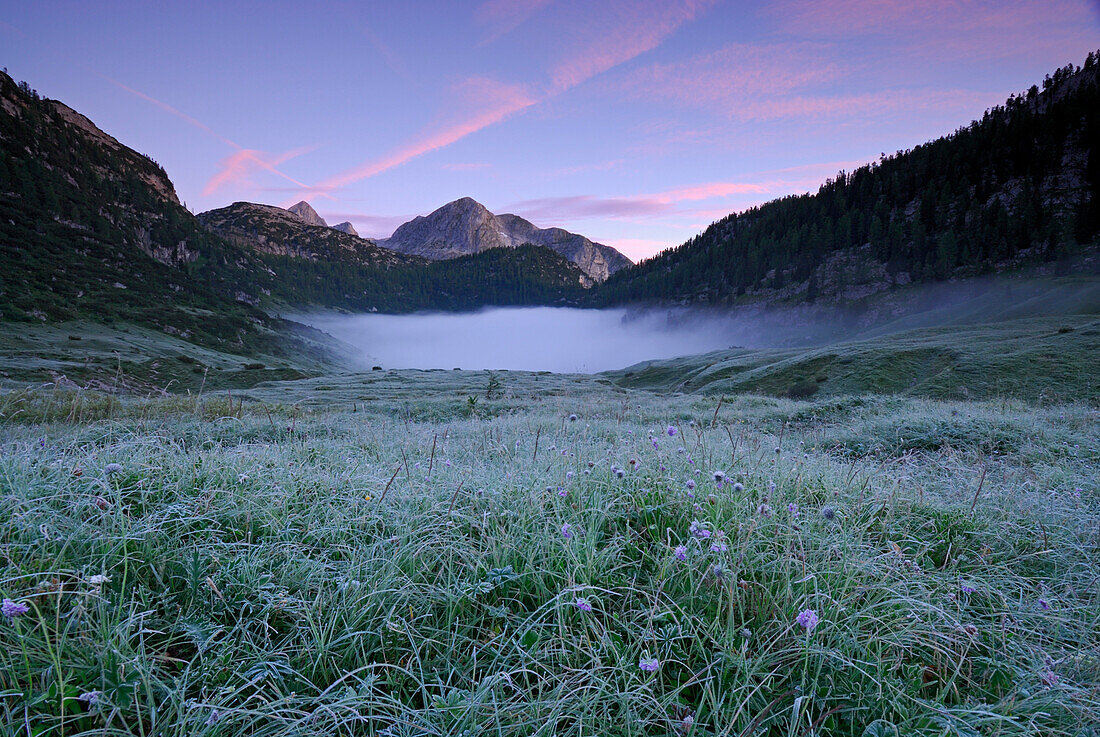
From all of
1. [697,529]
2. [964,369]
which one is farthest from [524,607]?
[964,369]

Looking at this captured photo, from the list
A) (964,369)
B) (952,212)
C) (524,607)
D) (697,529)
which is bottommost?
(964,369)

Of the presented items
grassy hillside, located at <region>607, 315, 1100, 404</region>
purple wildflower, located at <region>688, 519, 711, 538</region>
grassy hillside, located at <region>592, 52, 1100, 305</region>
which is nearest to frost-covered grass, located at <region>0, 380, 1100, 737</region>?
purple wildflower, located at <region>688, 519, 711, 538</region>

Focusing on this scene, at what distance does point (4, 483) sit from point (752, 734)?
15.9 ft

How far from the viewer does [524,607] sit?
2.55m

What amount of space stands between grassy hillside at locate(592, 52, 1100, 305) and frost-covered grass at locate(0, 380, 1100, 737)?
120 meters

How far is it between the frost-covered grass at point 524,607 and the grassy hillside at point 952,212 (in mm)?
119580

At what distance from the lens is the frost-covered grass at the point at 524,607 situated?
177cm

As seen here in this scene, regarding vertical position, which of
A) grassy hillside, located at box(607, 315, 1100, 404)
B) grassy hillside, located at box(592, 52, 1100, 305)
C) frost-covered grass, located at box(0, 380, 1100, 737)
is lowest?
grassy hillside, located at box(607, 315, 1100, 404)

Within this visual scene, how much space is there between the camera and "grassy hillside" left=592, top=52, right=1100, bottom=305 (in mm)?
88750

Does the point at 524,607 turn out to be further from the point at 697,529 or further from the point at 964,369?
the point at 964,369

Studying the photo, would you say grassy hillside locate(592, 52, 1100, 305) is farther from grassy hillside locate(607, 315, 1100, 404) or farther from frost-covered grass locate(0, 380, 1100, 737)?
frost-covered grass locate(0, 380, 1100, 737)

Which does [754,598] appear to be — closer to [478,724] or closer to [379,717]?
[478,724]

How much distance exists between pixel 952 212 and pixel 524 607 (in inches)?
5762

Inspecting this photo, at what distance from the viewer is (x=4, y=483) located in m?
3.13
